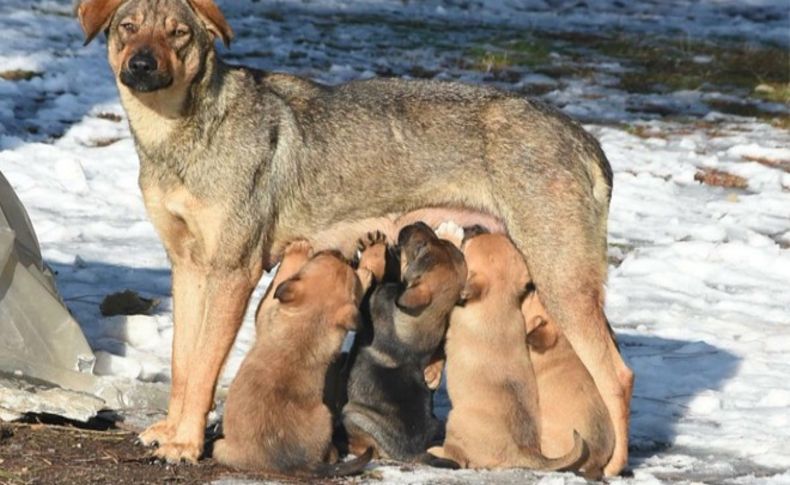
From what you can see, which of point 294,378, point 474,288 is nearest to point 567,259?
point 474,288

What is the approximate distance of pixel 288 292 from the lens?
22.6ft

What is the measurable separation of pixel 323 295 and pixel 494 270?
839 mm

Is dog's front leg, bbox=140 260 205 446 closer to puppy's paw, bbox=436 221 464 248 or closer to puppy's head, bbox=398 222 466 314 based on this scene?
puppy's head, bbox=398 222 466 314

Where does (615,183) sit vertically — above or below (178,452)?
below

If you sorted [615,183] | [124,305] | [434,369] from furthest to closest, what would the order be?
1. [615,183]
2. [124,305]
3. [434,369]

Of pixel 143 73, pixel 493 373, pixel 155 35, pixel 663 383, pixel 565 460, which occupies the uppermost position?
pixel 155 35

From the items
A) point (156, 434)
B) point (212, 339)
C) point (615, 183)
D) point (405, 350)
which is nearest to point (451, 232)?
point (405, 350)

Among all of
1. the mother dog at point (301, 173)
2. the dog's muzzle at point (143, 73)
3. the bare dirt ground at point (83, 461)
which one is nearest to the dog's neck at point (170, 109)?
the mother dog at point (301, 173)

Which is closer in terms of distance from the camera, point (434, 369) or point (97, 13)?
point (97, 13)

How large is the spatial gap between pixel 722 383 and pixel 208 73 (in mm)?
3304

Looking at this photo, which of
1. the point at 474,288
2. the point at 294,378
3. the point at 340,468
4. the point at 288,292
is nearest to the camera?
the point at 340,468

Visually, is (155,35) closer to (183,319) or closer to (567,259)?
(183,319)

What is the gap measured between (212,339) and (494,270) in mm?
1314

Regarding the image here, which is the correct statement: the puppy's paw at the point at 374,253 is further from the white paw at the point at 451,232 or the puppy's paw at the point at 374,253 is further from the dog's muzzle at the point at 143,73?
the dog's muzzle at the point at 143,73
